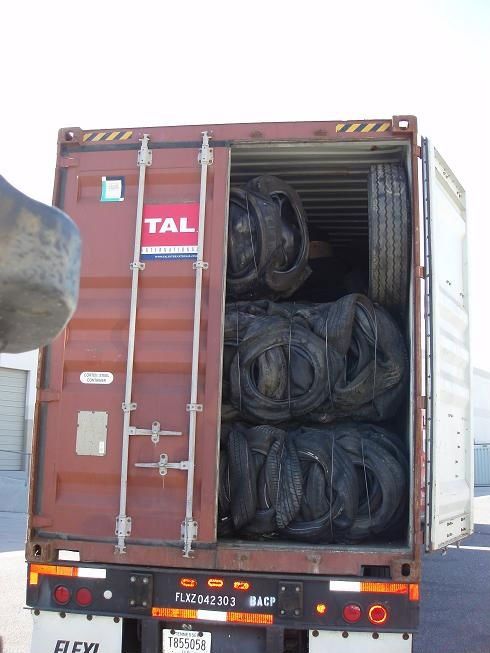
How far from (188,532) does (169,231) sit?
1727 millimetres

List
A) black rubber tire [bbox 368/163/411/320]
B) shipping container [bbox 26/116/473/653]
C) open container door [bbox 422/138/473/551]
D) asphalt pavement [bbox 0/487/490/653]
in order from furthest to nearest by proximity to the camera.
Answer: asphalt pavement [bbox 0/487/490/653] < black rubber tire [bbox 368/163/411/320] < open container door [bbox 422/138/473/551] < shipping container [bbox 26/116/473/653]

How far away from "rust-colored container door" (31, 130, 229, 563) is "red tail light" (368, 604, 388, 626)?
923 millimetres

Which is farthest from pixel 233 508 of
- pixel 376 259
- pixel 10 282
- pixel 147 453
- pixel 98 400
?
pixel 10 282

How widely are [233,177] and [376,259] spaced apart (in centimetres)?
135

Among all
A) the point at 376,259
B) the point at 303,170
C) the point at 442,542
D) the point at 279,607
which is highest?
the point at 303,170

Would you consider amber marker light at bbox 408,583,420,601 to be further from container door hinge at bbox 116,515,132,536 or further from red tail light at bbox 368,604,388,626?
container door hinge at bbox 116,515,132,536

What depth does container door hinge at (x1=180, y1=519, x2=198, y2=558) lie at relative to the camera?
4152 mm

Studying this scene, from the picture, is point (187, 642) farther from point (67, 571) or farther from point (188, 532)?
point (67, 571)

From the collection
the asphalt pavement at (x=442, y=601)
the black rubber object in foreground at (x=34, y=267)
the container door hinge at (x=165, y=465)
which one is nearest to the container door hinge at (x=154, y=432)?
the container door hinge at (x=165, y=465)

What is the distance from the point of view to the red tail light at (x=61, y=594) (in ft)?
14.0

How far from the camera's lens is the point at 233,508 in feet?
15.1

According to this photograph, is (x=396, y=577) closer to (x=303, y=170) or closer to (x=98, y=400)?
(x=98, y=400)

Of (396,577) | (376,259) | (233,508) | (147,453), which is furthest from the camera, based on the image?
(376,259)

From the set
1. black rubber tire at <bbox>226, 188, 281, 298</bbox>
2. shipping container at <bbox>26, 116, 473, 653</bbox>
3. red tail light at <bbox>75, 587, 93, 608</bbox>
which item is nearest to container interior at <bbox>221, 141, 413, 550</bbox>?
shipping container at <bbox>26, 116, 473, 653</bbox>
